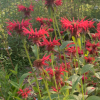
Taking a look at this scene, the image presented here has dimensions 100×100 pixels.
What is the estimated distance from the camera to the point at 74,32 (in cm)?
90

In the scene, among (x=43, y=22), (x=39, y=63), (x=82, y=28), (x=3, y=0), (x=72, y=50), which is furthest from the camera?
(x=3, y=0)

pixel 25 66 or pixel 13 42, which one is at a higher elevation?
pixel 13 42

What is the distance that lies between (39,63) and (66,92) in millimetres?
405

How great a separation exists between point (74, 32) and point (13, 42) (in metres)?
2.04

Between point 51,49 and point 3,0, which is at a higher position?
point 3,0

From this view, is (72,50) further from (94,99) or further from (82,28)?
(94,99)

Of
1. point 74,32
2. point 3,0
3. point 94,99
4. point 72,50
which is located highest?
point 3,0

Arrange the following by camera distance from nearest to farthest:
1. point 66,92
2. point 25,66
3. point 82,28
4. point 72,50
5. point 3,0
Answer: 1. point 82,28
2. point 66,92
3. point 72,50
4. point 25,66
5. point 3,0

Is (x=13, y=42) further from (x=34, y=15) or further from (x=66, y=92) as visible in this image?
(x=66, y=92)

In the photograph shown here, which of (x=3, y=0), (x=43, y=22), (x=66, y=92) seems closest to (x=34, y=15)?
(x=3, y=0)

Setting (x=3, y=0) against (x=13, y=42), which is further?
(x=3, y=0)

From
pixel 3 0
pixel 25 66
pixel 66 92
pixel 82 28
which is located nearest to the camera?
pixel 82 28

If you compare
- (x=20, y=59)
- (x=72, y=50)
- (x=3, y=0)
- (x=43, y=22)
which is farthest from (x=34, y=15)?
(x=72, y=50)

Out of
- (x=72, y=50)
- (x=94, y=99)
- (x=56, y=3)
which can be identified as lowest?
(x=94, y=99)
